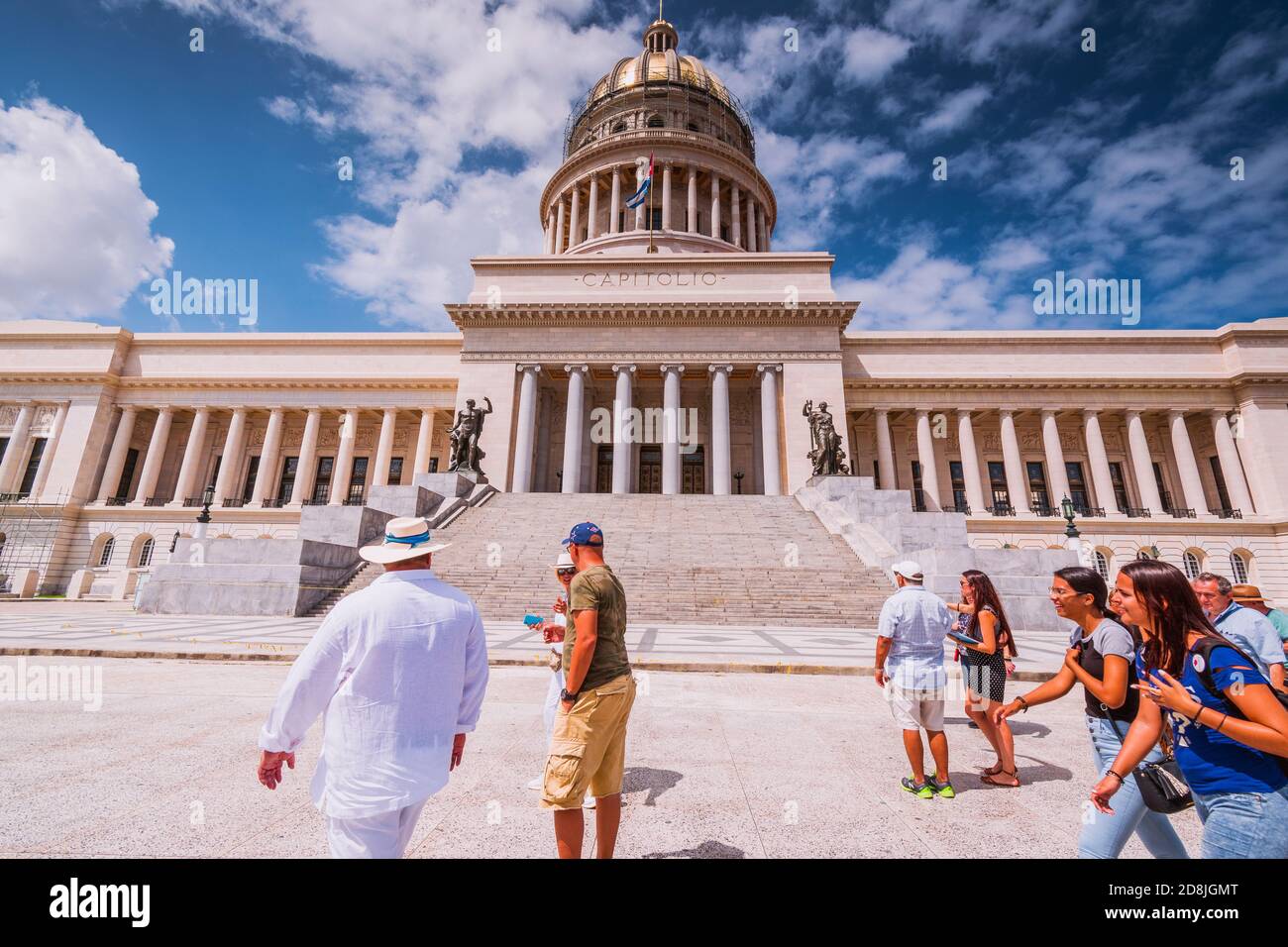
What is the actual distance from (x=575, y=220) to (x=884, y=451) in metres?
30.5

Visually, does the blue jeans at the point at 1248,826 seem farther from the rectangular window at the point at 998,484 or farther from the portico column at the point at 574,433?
the rectangular window at the point at 998,484

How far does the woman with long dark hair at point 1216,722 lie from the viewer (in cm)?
190

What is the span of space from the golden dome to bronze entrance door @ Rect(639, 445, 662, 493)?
35128 millimetres

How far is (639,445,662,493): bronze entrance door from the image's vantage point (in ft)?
115

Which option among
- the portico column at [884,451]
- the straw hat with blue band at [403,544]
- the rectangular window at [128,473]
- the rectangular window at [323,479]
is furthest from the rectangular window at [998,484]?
the rectangular window at [128,473]

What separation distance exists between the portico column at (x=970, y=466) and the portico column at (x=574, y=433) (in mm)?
22240

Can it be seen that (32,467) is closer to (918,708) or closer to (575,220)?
(575,220)

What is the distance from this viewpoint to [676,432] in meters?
30.4

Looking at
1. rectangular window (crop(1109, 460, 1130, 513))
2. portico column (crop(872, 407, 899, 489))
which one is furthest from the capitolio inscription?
rectangular window (crop(1109, 460, 1130, 513))

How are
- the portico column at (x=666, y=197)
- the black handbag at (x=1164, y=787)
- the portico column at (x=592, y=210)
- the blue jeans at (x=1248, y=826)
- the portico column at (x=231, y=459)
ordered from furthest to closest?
the portico column at (x=592, y=210), the portico column at (x=666, y=197), the portico column at (x=231, y=459), the black handbag at (x=1164, y=787), the blue jeans at (x=1248, y=826)

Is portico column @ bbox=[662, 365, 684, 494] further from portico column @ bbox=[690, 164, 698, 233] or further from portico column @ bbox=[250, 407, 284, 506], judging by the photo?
portico column @ bbox=[250, 407, 284, 506]
